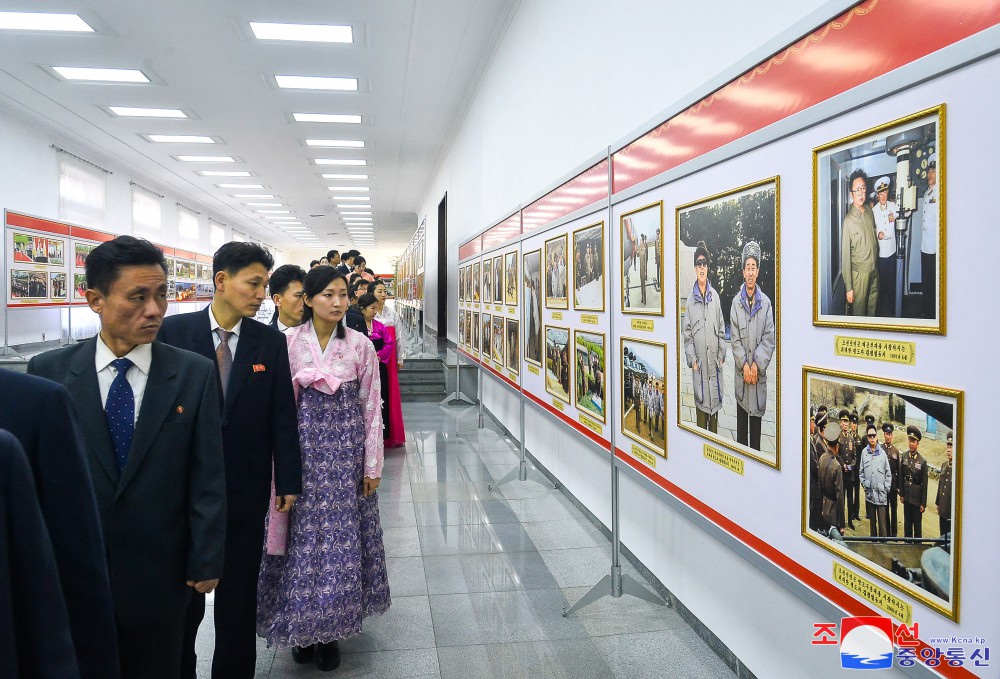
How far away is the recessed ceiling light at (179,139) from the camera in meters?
14.8

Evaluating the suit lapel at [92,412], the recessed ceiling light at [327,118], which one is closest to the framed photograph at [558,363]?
the suit lapel at [92,412]

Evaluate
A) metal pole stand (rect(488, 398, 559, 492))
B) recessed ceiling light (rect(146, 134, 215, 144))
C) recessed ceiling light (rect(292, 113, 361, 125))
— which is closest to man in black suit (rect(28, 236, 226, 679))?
metal pole stand (rect(488, 398, 559, 492))

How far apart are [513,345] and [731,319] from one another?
13.5 ft

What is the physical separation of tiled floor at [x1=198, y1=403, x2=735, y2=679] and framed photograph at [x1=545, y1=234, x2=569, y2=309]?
1.76m

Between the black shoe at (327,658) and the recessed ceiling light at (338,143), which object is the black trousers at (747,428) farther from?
the recessed ceiling light at (338,143)

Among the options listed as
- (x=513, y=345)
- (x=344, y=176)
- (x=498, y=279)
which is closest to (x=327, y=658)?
(x=513, y=345)

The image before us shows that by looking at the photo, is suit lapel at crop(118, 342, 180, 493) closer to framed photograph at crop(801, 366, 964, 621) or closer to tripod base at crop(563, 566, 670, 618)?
framed photograph at crop(801, 366, 964, 621)

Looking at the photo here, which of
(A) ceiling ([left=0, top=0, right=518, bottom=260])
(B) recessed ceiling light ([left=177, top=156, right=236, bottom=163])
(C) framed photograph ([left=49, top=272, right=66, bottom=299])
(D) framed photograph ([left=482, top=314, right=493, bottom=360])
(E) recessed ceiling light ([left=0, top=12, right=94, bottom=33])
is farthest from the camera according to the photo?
(B) recessed ceiling light ([left=177, top=156, right=236, bottom=163])

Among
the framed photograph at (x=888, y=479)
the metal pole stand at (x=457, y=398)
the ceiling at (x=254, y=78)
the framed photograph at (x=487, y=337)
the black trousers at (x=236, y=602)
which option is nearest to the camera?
the framed photograph at (x=888, y=479)

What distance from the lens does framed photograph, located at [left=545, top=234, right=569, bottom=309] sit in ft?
15.9

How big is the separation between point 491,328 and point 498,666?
4.90 metres

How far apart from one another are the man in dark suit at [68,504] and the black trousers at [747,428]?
202cm

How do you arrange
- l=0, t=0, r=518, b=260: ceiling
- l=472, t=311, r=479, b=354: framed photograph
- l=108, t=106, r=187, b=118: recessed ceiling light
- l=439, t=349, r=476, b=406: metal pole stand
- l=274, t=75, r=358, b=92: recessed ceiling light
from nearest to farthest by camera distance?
l=0, t=0, r=518, b=260: ceiling < l=472, t=311, r=479, b=354: framed photograph < l=274, t=75, r=358, b=92: recessed ceiling light < l=439, t=349, r=476, b=406: metal pole stand < l=108, t=106, r=187, b=118: recessed ceiling light

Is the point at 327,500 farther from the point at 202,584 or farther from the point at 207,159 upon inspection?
the point at 207,159
